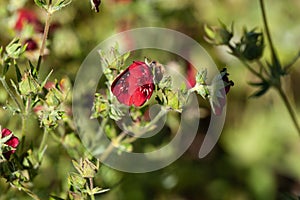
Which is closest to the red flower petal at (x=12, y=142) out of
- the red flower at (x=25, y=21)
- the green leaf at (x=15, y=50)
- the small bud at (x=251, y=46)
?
the green leaf at (x=15, y=50)

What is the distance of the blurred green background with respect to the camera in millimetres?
1929

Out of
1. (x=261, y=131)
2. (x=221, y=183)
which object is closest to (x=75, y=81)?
(x=221, y=183)

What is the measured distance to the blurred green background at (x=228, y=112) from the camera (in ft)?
6.33

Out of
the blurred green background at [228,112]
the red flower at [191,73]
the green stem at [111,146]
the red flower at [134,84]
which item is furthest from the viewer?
the blurred green background at [228,112]

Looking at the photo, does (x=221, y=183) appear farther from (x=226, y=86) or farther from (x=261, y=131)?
(x=226, y=86)

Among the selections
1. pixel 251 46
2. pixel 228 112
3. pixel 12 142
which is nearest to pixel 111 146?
pixel 12 142

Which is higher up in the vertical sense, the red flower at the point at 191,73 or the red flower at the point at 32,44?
the red flower at the point at 32,44

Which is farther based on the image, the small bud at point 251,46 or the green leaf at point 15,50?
the small bud at point 251,46

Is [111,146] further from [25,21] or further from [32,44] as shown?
[25,21]

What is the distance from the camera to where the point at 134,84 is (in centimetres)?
119

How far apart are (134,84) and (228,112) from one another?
1.30 metres

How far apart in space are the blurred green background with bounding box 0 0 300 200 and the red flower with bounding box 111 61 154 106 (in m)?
0.54

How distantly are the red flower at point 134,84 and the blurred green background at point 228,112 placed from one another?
542 mm

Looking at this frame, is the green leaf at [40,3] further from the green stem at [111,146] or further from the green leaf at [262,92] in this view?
the green leaf at [262,92]
